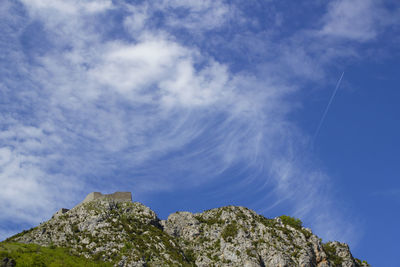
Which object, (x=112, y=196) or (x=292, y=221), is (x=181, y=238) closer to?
(x=112, y=196)

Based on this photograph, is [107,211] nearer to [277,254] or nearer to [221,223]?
[221,223]

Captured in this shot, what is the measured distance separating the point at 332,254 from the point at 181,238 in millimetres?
53626

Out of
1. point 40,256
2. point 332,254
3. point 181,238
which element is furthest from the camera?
point 181,238

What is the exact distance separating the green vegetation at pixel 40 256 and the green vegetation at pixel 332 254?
74.4 metres

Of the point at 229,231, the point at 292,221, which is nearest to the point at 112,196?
the point at 229,231

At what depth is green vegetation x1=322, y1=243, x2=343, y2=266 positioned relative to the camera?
139 m

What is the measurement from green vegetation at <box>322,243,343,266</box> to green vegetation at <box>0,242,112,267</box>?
74.4 m

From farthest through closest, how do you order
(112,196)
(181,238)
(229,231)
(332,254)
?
1. (112,196)
2. (181,238)
3. (229,231)
4. (332,254)

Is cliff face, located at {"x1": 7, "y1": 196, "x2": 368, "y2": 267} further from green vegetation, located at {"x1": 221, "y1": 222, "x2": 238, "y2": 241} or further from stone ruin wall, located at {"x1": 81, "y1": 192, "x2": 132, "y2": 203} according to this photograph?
stone ruin wall, located at {"x1": 81, "y1": 192, "x2": 132, "y2": 203}

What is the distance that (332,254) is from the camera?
143625mm

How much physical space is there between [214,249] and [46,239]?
54.3 m

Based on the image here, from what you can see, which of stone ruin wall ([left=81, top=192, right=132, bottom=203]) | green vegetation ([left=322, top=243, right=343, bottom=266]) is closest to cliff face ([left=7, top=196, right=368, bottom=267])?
green vegetation ([left=322, top=243, right=343, bottom=266])

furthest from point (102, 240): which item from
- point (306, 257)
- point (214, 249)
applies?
point (306, 257)

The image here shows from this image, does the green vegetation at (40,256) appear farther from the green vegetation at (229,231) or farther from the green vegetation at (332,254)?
the green vegetation at (332,254)
